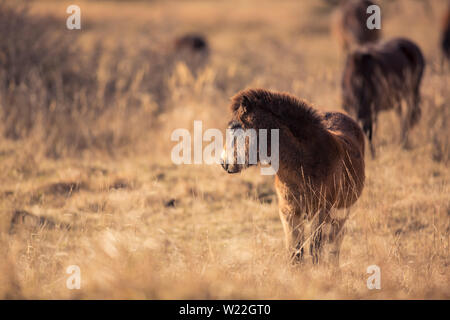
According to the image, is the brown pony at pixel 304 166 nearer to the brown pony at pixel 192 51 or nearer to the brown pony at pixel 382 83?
the brown pony at pixel 382 83

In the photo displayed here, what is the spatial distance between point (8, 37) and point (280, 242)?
6.82 m

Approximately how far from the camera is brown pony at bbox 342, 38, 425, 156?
A: 6.45 metres

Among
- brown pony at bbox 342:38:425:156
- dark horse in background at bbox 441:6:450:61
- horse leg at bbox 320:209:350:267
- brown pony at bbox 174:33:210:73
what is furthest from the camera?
dark horse in background at bbox 441:6:450:61

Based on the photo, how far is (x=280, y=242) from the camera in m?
4.36

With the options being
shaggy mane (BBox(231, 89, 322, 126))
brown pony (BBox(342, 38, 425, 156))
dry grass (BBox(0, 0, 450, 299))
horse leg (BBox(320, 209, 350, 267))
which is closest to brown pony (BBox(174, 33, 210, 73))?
dry grass (BBox(0, 0, 450, 299))

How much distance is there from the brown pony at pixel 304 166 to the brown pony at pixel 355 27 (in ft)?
31.6

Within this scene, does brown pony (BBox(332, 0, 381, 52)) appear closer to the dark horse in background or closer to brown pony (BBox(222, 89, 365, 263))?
the dark horse in background

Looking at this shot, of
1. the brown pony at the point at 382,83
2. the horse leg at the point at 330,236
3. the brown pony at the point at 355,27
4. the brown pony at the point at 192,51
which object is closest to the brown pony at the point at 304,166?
the horse leg at the point at 330,236

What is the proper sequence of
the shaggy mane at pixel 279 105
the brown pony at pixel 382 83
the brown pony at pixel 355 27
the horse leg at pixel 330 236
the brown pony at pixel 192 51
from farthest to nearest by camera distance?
the brown pony at pixel 355 27, the brown pony at pixel 192 51, the brown pony at pixel 382 83, the horse leg at pixel 330 236, the shaggy mane at pixel 279 105

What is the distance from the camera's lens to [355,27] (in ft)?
41.2

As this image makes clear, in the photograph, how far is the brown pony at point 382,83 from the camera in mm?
6453

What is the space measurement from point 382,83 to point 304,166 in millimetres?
3826

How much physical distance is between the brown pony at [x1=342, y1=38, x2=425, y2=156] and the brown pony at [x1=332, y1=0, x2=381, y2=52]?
16.9ft
